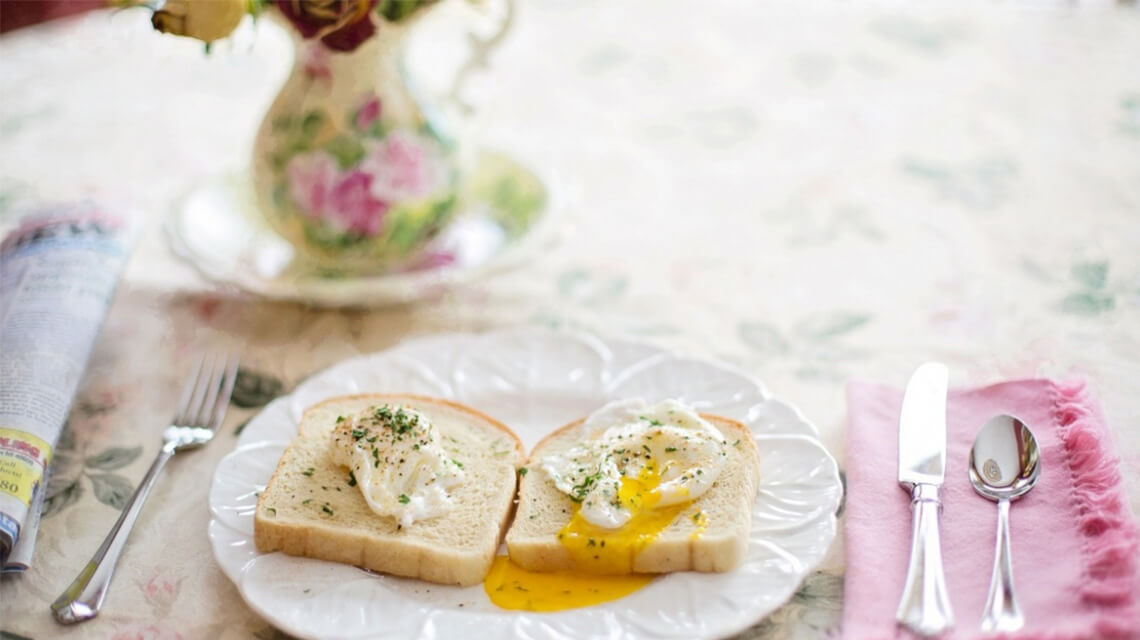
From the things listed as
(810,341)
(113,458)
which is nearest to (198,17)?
(113,458)

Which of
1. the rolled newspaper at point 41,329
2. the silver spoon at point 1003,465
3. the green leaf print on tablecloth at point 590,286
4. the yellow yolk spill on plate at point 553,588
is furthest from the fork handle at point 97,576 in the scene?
the silver spoon at point 1003,465

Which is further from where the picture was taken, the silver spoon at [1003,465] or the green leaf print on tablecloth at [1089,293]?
the green leaf print on tablecloth at [1089,293]

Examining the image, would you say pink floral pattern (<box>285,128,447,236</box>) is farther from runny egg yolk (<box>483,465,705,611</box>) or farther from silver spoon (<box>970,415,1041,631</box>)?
silver spoon (<box>970,415,1041,631</box>)

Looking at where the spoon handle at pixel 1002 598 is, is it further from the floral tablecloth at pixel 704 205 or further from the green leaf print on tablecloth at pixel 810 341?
the green leaf print on tablecloth at pixel 810 341

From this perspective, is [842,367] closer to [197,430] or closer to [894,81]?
[197,430]

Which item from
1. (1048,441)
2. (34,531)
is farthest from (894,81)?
(34,531)

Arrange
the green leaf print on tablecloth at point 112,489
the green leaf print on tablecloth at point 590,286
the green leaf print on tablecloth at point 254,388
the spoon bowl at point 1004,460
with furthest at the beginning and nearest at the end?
the green leaf print on tablecloth at point 590,286 < the green leaf print on tablecloth at point 254,388 < the green leaf print on tablecloth at point 112,489 < the spoon bowl at point 1004,460

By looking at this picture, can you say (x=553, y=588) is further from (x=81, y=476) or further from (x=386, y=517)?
(x=81, y=476)
